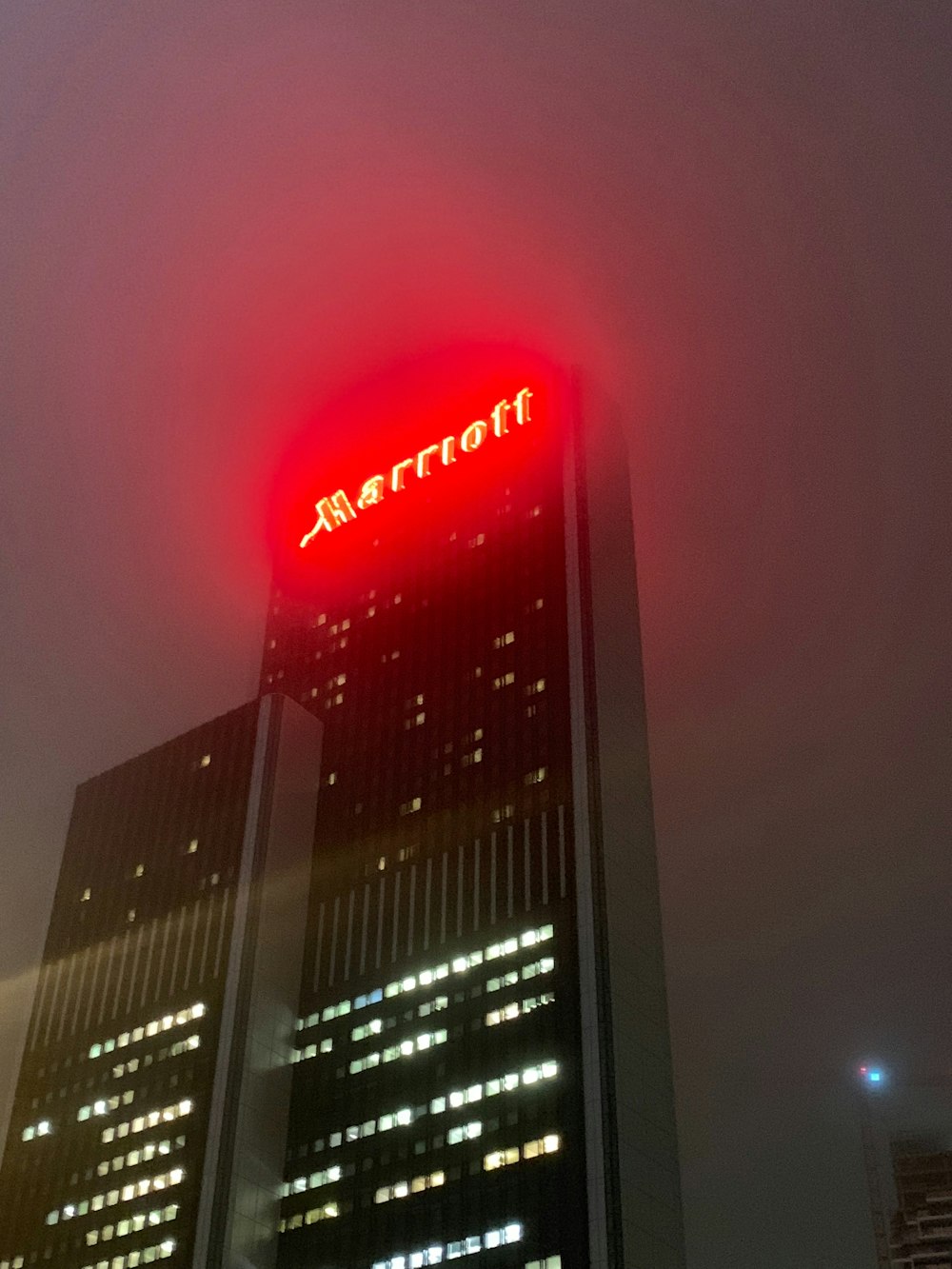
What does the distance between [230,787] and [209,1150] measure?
41305 mm

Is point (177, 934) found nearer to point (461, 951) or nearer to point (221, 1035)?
point (221, 1035)

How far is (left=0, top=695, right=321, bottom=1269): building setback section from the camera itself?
121 m

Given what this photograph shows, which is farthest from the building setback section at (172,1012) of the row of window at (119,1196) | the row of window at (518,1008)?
the row of window at (518,1008)

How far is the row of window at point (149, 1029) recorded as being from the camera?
432ft

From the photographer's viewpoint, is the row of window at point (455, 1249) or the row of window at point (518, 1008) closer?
the row of window at point (455, 1249)

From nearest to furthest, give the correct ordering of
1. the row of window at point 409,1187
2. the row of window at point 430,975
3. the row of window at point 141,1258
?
1. the row of window at point 409,1187
2. the row of window at point 141,1258
3. the row of window at point 430,975

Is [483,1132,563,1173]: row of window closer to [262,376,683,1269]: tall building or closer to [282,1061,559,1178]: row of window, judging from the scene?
[262,376,683,1269]: tall building

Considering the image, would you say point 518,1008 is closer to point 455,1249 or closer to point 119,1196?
point 455,1249

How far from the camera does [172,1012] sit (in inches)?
5271

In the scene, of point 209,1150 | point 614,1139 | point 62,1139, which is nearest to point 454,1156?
point 614,1139

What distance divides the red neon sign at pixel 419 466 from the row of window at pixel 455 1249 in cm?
9217

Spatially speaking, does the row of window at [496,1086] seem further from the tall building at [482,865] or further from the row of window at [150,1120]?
the row of window at [150,1120]

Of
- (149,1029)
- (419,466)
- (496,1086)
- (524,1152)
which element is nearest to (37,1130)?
(149,1029)

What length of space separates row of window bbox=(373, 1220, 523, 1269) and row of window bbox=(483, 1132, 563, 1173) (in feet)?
16.4
